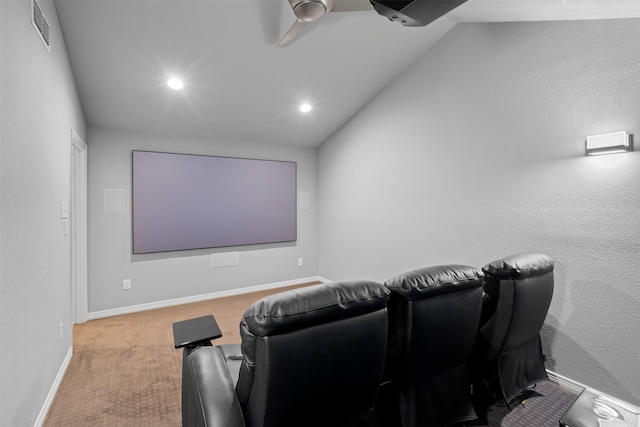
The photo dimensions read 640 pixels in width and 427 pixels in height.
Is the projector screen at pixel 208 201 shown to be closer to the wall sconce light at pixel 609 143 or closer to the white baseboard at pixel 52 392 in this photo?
the white baseboard at pixel 52 392

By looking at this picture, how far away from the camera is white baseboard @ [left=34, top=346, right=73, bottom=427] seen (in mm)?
1966

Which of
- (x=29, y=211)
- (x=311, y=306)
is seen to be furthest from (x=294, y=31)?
(x=311, y=306)

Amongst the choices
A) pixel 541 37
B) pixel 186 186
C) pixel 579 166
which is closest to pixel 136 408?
pixel 186 186

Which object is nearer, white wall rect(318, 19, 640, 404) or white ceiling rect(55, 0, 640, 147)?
white wall rect(318, 19, 640, 404)

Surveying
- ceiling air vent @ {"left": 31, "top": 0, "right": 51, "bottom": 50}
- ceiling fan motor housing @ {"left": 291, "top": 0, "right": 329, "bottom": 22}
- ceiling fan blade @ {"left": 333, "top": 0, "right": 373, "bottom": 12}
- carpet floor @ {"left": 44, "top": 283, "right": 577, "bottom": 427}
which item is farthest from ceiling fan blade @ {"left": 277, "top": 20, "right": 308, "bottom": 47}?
carpet floor @ {"left": 44, "top": 283, "right": 577, "bottom": 427}

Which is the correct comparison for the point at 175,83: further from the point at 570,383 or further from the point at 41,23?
the point at 570,383

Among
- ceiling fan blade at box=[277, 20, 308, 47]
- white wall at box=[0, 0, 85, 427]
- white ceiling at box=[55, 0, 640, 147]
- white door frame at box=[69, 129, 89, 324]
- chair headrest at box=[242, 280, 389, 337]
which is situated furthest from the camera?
white door frame at box=[69, 129, 89, 324]

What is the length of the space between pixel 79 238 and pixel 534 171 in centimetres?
486


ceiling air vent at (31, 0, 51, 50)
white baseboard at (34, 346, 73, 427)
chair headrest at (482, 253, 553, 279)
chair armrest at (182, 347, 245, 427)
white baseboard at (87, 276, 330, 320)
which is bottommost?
white baseboard at (34, 346, 73, 427)

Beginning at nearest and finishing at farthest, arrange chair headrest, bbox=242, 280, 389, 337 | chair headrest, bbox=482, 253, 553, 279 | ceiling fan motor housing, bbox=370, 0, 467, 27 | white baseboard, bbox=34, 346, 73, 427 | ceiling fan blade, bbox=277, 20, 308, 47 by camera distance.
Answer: chair headrest, bbox=242, 280, 389, 337, ceiling fan motor housing, bbox=370, 0, 467, 27, chair headrest, bbox=482, 253, 553, 279, white baseboard, bbox=34, 346, 73, 427, ceiling fan blade, bbox=277, 20, 308, 47

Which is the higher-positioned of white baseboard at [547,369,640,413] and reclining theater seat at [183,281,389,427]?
reclining theater seat at [183,281,389,427]

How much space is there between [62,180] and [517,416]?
3.87 m

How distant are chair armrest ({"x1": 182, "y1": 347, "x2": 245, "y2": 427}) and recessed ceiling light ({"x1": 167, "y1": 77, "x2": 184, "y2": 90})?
2972 mm

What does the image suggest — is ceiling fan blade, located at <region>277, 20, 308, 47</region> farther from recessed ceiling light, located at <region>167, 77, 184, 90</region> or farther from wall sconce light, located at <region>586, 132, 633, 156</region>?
wall sconce light, located at <region>586, 132, 633, 156</region>
